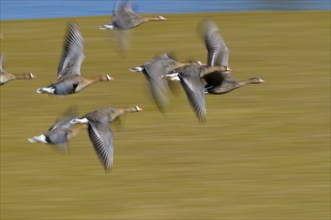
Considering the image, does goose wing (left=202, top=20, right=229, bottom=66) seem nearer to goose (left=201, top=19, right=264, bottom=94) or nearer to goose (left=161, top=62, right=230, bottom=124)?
goose (left=201, top=19, right=264, bottom=94)

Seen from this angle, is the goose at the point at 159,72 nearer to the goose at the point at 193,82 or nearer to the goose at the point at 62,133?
the goose at the point at 193,82

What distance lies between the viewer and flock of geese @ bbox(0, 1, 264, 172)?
12.1 metres

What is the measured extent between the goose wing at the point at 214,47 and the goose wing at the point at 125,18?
4.03ft

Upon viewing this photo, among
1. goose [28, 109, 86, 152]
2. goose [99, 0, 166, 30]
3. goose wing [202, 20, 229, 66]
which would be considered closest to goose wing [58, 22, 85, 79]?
goose [28, 109, 86, 152]

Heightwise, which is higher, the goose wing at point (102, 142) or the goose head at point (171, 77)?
the goose head at point (171, 77)

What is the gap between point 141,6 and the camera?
31.2 meters

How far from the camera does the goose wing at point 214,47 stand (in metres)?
13.2

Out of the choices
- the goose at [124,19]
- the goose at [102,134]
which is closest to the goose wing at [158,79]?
the goose at [102,134]

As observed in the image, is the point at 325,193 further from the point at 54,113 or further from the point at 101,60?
the point at 101,60

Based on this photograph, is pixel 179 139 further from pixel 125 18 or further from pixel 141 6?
pixel 141 6

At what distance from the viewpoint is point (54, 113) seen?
21984 millimetres

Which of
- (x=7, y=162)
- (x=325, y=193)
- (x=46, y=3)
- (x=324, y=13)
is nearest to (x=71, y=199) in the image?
(x=7, y=162)

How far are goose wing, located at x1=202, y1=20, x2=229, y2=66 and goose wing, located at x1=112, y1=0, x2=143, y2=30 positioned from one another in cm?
123

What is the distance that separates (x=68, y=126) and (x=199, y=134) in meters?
8.08
